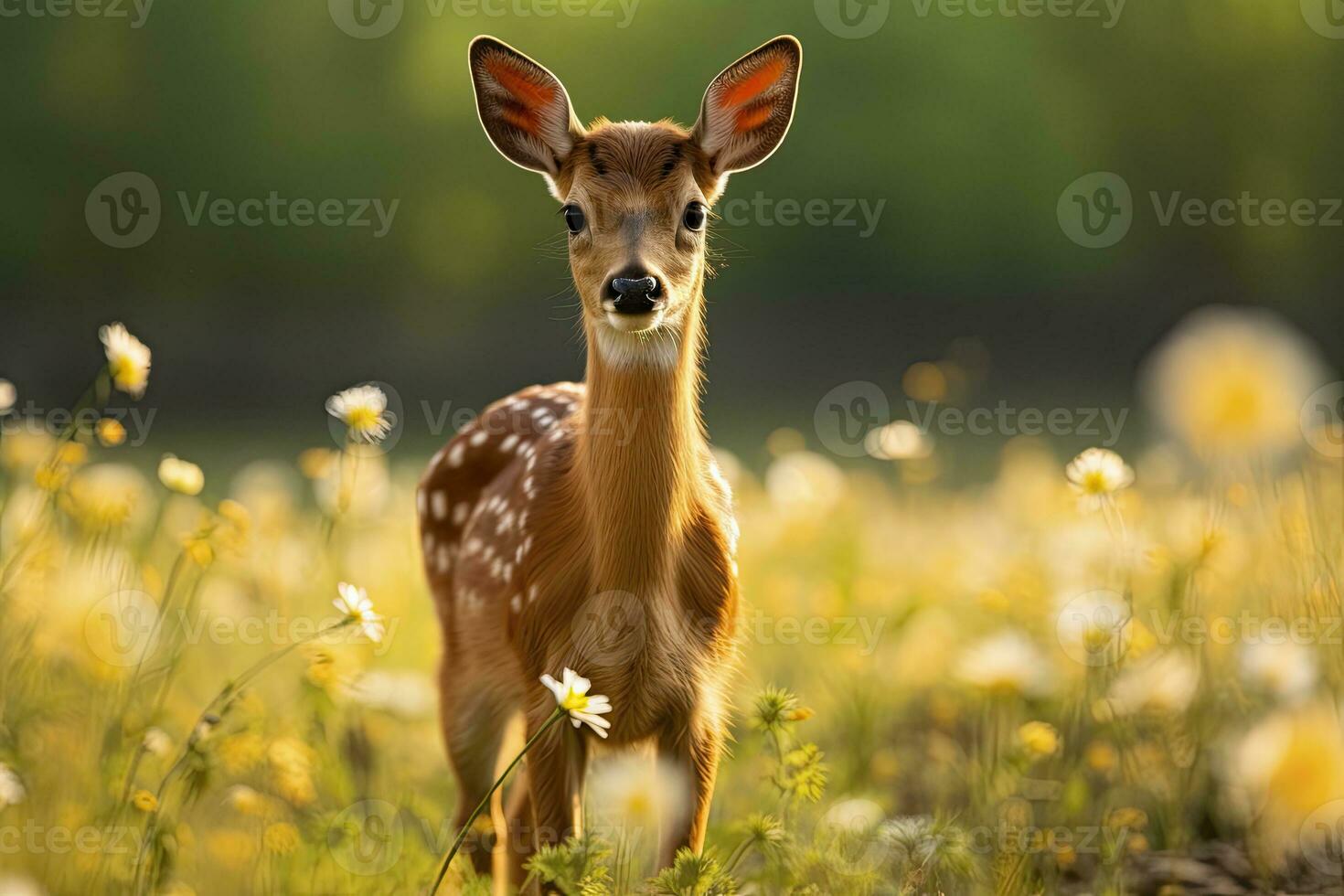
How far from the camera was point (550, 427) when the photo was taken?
3.73m

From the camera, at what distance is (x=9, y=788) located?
247cm

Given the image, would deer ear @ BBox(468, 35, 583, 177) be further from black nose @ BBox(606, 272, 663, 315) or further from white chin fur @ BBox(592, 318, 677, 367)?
black nose @ BBox(606, 272, 663, 315)

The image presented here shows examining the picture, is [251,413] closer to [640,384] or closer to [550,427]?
[550,427]

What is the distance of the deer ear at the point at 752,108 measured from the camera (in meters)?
3.17

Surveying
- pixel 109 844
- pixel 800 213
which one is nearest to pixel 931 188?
pixel 800 213

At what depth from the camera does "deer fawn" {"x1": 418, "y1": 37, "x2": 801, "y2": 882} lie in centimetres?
290

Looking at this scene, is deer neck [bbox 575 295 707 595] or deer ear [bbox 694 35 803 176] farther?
deer ear [bbox 694 35 803 176]

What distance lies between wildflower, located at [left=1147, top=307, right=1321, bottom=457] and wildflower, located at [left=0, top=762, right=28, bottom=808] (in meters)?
2.62

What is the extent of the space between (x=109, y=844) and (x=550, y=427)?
1.48 metres

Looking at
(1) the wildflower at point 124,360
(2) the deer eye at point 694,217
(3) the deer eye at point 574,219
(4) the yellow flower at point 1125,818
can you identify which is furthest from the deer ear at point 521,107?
(4) the yellow flower at point 1125,818

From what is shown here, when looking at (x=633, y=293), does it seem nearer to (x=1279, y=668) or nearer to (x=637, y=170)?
(x=637, y=170)

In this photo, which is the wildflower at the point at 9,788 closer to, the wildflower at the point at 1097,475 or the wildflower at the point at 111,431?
the wildflower at the point at 111,431

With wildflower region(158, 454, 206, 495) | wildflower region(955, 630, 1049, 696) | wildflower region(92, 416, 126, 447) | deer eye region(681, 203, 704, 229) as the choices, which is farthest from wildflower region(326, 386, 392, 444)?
wildflower region(955, 630, 1049, 696)

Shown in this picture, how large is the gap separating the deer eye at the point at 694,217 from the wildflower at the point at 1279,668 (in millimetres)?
1540
